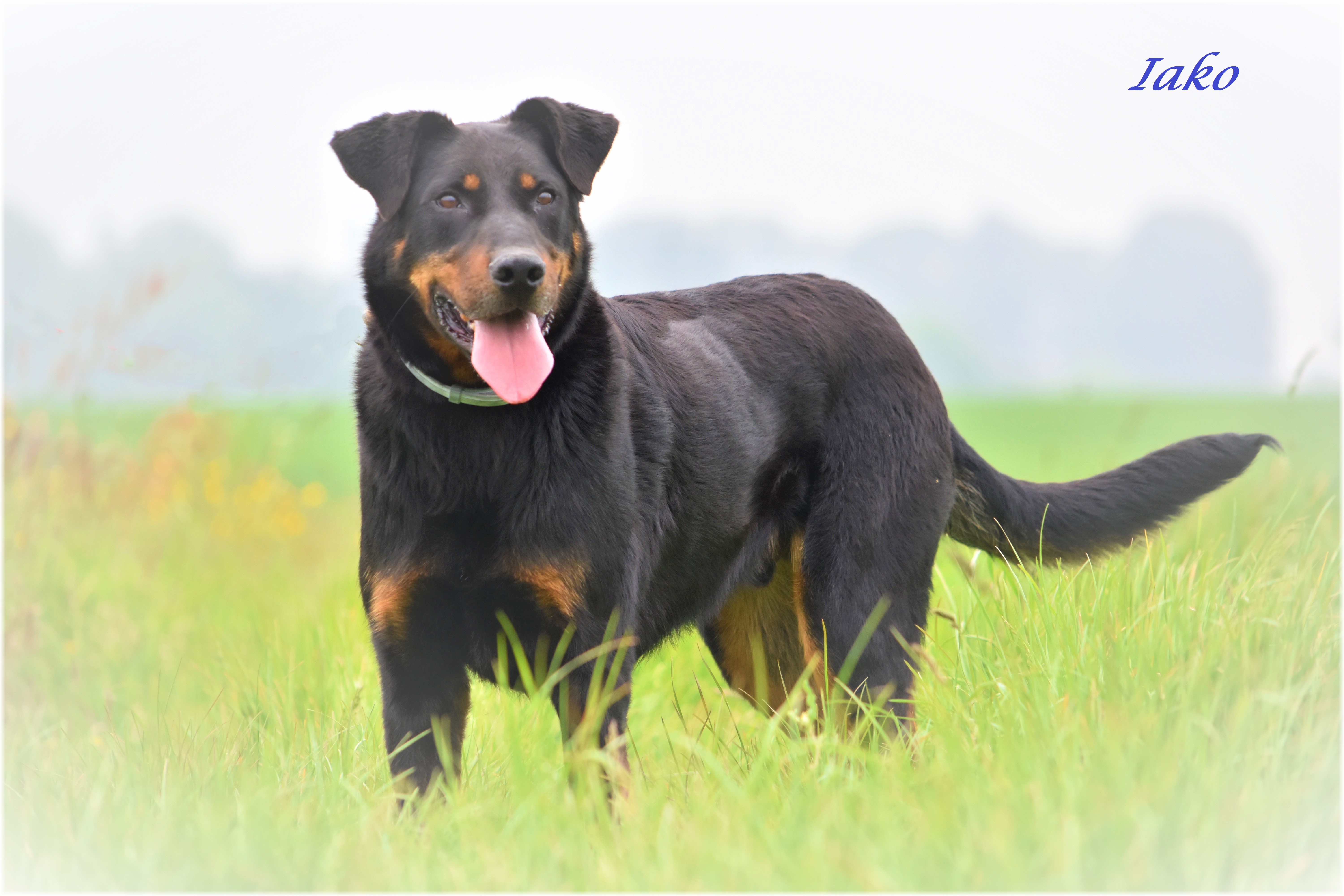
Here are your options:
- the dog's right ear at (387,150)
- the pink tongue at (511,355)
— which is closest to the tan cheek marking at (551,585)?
the pink tongue at (511,355)

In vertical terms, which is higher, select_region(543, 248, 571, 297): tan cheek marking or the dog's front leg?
select_region(543, 248, 571, 297): tan cheek marking

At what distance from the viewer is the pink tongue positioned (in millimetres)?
2775

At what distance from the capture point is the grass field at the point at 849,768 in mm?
2178

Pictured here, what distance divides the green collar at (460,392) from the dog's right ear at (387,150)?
466mm

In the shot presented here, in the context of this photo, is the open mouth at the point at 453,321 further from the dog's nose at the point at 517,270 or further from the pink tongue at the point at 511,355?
the dog's nose at the point at 517,270

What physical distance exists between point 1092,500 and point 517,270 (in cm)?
237

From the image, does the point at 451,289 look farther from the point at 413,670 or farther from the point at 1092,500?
the point at 1092,500

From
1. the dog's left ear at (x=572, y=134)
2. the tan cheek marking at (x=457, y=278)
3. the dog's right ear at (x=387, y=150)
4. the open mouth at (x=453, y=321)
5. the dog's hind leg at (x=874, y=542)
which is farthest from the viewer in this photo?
the dog's hind leg at (x=874, y=542)

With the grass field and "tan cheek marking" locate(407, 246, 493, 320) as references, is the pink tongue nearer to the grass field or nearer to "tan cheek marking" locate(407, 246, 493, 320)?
"tan cheek marking" locate(407, 246, 493, 320)

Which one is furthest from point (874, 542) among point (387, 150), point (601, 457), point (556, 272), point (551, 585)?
point (387, 150)

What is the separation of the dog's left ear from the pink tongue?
1.87 feet

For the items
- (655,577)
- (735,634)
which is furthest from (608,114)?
(735,634)

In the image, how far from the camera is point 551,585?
280cm

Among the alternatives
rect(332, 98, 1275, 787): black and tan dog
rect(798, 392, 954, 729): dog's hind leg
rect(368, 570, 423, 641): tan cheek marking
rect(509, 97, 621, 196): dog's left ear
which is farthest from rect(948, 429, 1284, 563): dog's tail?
rect(368, 570, 423, 641): tan cheek marking
